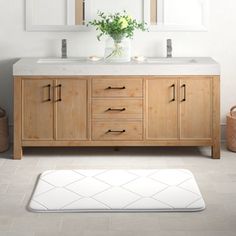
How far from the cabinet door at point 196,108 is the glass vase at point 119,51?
52cm

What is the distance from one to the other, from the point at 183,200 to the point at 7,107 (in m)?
2.30

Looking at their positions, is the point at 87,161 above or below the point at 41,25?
below

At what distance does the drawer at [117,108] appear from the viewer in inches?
213

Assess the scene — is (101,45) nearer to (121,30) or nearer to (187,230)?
(121,30)

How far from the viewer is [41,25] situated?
5.83 metres

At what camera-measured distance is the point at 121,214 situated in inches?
158

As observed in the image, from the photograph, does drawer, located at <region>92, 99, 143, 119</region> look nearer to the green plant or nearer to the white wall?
the green plant

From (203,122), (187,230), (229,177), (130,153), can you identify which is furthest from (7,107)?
(187,230)

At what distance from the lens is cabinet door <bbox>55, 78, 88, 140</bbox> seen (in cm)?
538

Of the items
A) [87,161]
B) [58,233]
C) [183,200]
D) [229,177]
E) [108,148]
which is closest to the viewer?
[58,233]

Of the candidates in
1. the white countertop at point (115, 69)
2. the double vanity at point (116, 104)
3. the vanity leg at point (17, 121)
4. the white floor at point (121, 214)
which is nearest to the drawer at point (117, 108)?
the double vanity at point (116, 104)

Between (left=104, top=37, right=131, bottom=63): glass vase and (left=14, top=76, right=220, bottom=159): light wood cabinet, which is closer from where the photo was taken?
(left=14, top=76, right=220, bottom=159): light wood cabinet

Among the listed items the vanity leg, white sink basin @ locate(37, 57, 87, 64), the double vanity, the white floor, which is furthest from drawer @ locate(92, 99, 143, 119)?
the vanity leg

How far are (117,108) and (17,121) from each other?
0.80 metres
